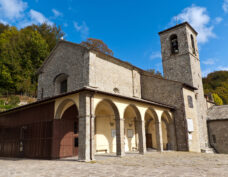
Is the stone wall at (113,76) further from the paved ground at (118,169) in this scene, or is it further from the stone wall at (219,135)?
the stone wall at (219,135)

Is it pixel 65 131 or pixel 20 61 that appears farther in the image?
pixel 20 61

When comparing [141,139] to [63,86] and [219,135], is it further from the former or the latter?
[219,135]

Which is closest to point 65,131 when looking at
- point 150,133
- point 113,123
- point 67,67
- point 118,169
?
point 113,123

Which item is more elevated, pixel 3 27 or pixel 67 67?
pixel 3 27

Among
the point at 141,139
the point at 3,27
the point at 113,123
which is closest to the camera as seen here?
the point at 141,139

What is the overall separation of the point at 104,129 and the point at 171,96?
6638 mm

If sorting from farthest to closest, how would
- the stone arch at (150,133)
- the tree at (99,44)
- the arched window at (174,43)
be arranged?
the tree at (99,44) → the arched window at (174,43) → the stone arch at (150,133)

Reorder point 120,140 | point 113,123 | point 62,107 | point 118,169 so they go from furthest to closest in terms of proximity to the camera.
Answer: point 113,123 → point 62,107 → point 120,140 → point 118,169

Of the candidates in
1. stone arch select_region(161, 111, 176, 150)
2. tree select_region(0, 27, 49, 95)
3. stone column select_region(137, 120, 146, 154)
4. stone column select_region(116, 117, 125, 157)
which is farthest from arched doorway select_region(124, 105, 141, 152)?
tree select_region(0, 27, 49, 95)

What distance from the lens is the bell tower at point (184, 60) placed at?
19.3m

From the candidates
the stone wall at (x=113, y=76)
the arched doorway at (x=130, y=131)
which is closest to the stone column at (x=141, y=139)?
the arched doorway at (x=130, y=131)

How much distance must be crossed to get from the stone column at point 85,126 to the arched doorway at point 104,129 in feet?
11.9

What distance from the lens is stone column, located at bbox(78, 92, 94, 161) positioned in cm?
925

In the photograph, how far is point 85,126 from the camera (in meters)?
9.55
